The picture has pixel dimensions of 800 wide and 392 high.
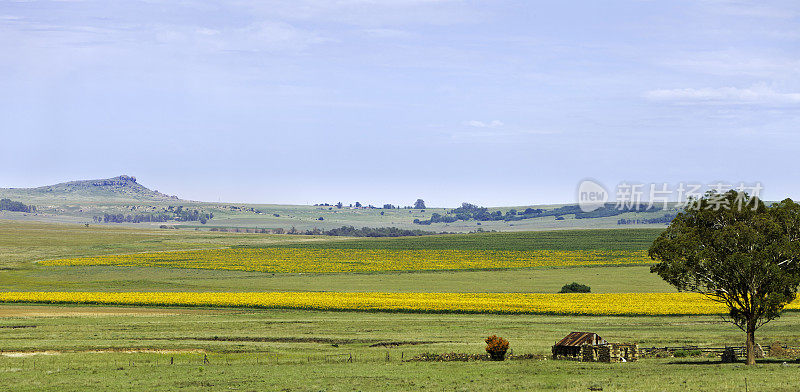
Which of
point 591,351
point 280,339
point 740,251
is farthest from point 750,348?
point 280,339

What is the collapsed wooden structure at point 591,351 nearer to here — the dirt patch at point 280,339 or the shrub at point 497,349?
the shrub at point 497,349

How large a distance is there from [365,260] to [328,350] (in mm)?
98371

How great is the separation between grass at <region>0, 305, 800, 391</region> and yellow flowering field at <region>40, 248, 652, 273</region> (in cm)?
5896

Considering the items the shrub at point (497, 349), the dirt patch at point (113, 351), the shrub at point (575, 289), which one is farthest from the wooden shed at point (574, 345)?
the shrub at point (575, 289)

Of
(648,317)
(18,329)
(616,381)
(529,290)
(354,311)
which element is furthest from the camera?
(529,290)

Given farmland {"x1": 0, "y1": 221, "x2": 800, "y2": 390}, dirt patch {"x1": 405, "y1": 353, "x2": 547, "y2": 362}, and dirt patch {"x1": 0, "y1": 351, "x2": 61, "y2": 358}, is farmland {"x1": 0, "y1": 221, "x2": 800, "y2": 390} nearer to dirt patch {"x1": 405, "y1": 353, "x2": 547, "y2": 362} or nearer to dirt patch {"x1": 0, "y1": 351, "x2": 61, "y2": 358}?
dirt patch {"x1": 0, "y1": 351, "x2": 61, "y2": 358}

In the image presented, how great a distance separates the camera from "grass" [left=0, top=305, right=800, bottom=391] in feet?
117

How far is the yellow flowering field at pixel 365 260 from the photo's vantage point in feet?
428

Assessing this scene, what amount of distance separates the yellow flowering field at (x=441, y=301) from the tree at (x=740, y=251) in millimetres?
26190

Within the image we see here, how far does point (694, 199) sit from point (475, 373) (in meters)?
16.3

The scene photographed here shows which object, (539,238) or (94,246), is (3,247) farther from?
(539,238)

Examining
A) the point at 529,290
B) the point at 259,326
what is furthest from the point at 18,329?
the point at 529,290

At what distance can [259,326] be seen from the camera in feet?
195

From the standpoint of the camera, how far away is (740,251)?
41.9 metres
